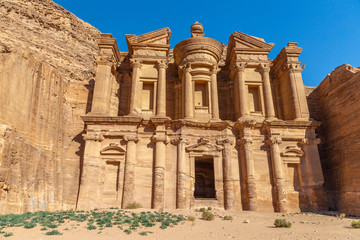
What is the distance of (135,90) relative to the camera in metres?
19.2

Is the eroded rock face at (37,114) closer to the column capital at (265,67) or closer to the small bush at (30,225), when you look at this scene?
the small bush at (30,225)

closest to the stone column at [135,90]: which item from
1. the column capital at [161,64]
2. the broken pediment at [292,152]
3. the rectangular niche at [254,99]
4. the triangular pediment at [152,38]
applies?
the column capital at [161,64]

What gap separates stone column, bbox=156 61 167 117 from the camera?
18.6m

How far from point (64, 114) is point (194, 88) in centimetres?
1026

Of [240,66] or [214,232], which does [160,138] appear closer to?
[214,232]

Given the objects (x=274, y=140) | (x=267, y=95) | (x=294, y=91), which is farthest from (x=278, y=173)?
(x=294, y=91)

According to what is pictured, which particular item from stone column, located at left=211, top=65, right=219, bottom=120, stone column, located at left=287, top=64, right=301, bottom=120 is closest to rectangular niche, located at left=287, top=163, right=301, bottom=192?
stone column, located at left=287, top=64, right=301, bottom=120

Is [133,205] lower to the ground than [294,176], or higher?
lower

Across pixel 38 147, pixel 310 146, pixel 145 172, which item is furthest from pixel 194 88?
pixel 38 147

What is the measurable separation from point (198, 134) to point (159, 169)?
360 cm

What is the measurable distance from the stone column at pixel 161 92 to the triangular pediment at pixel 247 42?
20.8 ft

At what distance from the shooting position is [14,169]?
13.4 m

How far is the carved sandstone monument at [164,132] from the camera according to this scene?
15438 mm

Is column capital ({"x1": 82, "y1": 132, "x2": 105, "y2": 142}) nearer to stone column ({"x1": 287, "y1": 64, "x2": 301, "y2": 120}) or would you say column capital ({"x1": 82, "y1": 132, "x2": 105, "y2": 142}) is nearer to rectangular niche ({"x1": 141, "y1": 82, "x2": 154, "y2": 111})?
rectangular niche ({"x1": 141, "y1": 82, "x2": 154, "y2": 111})
